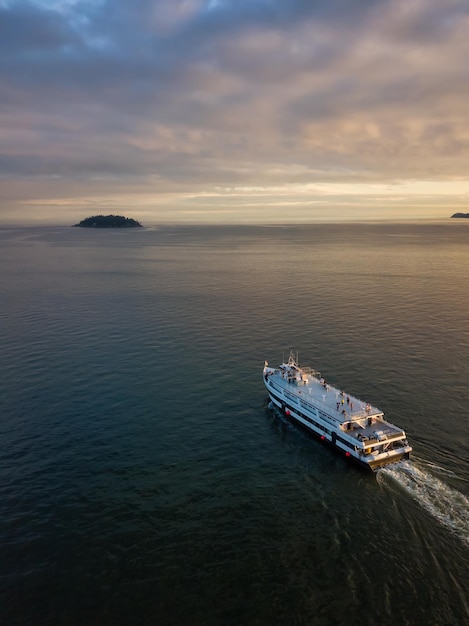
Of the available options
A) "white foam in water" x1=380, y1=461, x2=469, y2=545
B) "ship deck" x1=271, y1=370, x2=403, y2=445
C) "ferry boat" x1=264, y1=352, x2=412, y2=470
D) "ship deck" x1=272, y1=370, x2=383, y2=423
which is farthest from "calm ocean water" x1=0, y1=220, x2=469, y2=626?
"ship deck" x1=272, y1=370, x2=383, y2=423

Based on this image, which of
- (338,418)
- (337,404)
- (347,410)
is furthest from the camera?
(337,404)

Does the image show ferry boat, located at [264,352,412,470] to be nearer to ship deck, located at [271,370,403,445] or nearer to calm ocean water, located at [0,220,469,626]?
ship deck, located at [271,370,403,445]

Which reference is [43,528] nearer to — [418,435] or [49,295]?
[418,435]

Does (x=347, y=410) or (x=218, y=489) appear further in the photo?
(x=347, y=410)

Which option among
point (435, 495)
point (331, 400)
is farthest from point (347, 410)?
point (435, 495)

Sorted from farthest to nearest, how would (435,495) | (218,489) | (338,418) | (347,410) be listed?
(347,410) → (338,418) → (218,489) → (435,495)

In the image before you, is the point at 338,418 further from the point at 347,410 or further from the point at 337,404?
the point at 337,404

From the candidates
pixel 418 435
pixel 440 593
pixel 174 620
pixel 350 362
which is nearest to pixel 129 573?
pixel 174 620

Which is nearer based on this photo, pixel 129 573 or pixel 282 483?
pixel 129 573
